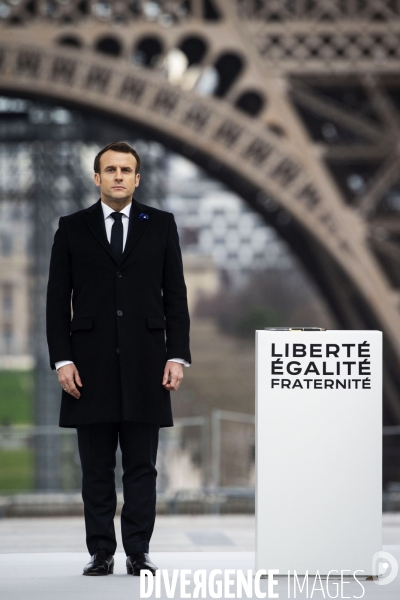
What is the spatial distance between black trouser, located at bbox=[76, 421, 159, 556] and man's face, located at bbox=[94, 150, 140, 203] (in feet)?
2.77

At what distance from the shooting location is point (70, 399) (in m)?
4.54

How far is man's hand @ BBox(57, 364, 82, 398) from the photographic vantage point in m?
4.48

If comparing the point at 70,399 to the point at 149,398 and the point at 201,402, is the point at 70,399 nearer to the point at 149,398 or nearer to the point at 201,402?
the point at 149,398

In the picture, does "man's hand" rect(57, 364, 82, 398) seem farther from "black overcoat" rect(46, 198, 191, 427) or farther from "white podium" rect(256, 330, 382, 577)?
"white podium" rect(256, 330, 382, 577)

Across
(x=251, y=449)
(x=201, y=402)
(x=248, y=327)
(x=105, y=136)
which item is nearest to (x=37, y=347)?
(x=105, y=136)

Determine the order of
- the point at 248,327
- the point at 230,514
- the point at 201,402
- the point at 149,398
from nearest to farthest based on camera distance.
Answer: the point at 149,398 → the point at 230,514 → the point at 201,402 → the point at 248,327

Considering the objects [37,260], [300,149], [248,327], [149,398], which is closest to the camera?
[149,398]

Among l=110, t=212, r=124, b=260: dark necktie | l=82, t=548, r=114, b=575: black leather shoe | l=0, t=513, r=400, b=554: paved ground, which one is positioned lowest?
l=0, t=513, r=400, b=554: paved ground

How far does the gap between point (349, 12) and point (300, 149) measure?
55.0 inches

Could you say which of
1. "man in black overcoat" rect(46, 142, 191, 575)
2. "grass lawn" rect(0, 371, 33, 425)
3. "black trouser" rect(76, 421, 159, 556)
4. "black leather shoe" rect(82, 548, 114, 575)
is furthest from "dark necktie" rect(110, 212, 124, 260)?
"grass lawn" rect(0, 371, 33, 425)

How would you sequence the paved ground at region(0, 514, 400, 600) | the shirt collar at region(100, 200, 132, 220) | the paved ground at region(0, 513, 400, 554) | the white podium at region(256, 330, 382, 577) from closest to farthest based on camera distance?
the paved ground at region(0, 514, 400, 600) → the white podium at region(256, 330, 382, 577) → the shirt collar at region(100, 200, 132, 220) → the paved ground at region(0, 513, 400, 554)

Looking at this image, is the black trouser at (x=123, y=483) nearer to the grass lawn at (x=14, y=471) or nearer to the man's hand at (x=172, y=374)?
the man's hand at (x=172, y=374)

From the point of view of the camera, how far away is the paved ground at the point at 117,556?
161 inches

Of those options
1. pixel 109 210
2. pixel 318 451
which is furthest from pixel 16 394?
pixel 318 451
